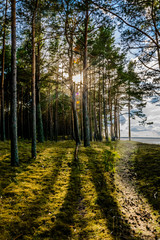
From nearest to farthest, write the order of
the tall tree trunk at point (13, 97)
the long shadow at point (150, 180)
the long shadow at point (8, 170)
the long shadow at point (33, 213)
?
the long shadow at point (33, 213) → the long shadow at point (150, 180) → the long shadow at point (8, 170) → the tall tree trunk at point (13, 97)

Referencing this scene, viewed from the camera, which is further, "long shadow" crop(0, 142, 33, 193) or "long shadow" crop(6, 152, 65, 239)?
"long shadow" crop(0, 142, 33, 193)

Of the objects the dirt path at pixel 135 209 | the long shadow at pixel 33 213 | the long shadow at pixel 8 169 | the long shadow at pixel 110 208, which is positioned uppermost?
the long shadow at pixel 8 169

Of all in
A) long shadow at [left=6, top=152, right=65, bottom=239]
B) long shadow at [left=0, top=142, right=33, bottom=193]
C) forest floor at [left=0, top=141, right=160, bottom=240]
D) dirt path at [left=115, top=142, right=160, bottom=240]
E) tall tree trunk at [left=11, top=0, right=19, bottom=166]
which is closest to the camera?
long shadow at [left=6, top=152, right=65, bottom=239]

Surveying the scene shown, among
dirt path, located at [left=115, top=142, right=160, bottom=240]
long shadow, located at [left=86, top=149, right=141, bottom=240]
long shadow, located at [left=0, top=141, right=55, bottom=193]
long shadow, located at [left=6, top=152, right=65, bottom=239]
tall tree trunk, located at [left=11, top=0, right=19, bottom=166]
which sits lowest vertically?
dirt path, located at [left=115, top=142, right=160, bottom=240]

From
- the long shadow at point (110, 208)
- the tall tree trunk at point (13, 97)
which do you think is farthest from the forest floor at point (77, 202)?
the tall tree trunk at point (13, 97)

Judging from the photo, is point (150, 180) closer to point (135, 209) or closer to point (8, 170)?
point (135, 209)

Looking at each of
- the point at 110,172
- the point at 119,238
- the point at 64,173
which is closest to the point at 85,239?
the point at 119,238

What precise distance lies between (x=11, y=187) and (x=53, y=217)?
1868 mm

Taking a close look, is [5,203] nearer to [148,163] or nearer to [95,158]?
[95,158]

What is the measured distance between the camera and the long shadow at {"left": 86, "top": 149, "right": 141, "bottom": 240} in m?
3.03

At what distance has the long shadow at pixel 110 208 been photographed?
9.95 feet

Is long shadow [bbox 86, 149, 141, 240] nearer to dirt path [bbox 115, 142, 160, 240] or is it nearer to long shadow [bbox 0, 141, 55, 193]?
dirt path [bbox 115, 142, 160, 240]

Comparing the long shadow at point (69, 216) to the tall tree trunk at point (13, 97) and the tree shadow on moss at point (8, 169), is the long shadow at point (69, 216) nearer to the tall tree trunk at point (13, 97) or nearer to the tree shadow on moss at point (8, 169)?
the tree shadow on moss at point (8, 169)

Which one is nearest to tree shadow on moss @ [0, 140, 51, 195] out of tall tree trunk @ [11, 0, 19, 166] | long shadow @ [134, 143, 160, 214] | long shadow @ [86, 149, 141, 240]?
tall tree trunk @ [11, 0, 19, 166]
